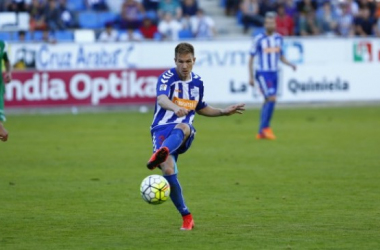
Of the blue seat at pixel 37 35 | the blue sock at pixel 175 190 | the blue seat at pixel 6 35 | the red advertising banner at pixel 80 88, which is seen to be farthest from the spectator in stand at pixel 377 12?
the blue sock at pixel 175 190

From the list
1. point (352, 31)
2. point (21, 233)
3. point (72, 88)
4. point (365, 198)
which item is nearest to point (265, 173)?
point (365, 198)

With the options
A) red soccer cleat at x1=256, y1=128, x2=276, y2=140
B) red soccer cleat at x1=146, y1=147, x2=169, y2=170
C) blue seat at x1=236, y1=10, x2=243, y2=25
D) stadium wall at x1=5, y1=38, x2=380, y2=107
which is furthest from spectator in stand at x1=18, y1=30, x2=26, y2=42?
red soccer cleat at x1=146, y1=147, x2=169, y2=170

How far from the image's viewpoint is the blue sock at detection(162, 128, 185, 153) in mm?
8328

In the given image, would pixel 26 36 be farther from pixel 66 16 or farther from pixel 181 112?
pixel 181 112

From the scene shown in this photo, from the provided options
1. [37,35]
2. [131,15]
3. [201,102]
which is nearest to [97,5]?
[131,15]

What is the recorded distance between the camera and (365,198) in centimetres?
1062

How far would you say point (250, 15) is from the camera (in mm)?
30328

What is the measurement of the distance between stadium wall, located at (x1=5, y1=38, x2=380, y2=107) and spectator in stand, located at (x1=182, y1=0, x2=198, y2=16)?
3.60m

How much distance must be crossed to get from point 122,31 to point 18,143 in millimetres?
10713

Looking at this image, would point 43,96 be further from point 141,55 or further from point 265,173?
point 265,173

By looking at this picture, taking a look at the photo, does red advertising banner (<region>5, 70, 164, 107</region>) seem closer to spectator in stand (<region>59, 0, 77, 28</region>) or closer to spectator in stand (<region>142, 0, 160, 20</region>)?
spectator in stand (<region>59, 0, 77, 28</region>)

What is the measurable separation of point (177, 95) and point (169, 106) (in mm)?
435

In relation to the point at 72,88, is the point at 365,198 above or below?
above

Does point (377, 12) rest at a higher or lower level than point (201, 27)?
higher
